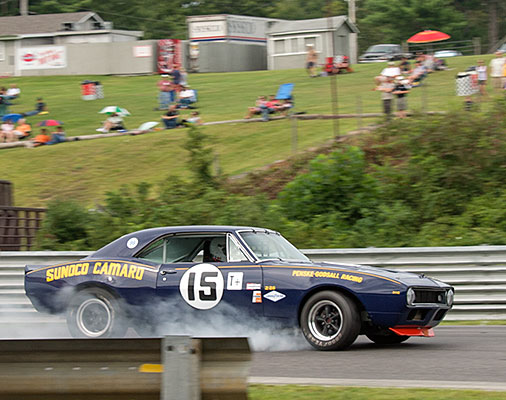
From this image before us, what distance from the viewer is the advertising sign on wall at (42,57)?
49062 mm

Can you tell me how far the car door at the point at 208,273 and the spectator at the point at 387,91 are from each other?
43.7 ft

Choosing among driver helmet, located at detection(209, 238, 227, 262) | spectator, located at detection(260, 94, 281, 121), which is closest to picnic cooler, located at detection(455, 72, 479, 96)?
spectator, located at detection(260, 94, 281, 121)

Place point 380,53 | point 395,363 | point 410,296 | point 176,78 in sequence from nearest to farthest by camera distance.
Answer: point 395,363, point 410,296, point 176,78, point 380,53

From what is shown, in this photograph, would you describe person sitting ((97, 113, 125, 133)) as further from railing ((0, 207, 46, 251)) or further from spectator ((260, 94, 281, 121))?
railing ((0, 207, 46, 251))

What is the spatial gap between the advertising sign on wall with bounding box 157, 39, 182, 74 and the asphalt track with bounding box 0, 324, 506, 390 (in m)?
39.1

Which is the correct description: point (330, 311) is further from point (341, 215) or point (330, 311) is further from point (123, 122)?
point (123, 122)

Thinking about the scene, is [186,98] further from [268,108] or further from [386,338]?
[386,338]

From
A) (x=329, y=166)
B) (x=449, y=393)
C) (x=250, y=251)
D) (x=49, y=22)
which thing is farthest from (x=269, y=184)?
(x=49, y=22)

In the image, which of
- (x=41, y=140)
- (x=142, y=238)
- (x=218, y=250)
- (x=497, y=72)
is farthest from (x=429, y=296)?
(x=41, y=140)

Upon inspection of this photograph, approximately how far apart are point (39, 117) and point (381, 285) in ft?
93.6

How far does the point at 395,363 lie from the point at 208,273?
2208mm

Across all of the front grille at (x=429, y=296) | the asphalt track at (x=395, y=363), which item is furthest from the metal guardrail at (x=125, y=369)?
the front grille at (x=429, y=296)

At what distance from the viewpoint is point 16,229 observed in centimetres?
1588

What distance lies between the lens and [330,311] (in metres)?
8.03
